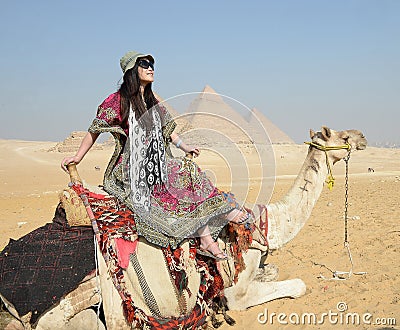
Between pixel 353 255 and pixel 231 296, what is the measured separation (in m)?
2.84

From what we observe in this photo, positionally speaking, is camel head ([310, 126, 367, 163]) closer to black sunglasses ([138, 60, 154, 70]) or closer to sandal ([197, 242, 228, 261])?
sandal ([197, 242, 228, 261])

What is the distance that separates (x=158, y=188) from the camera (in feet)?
14.3

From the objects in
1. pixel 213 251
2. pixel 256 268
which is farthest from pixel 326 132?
pixel 213 251

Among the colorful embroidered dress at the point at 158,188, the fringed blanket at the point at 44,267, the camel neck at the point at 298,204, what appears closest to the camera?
the fringed blanket at the point at 44,267

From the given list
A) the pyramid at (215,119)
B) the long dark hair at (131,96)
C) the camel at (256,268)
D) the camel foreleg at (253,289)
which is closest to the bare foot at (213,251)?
the camel at (256,268)

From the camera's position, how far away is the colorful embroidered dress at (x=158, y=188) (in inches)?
165

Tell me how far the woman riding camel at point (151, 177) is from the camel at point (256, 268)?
23 centimetres

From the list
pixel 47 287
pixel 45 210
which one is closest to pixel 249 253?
pixel 47 287

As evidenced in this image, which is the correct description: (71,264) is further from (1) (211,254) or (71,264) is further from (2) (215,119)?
(2) (215,119)

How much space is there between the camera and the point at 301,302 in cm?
541

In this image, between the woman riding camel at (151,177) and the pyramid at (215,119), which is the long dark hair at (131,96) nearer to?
the woman riding camel at (151,177)

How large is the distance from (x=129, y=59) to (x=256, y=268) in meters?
2.62

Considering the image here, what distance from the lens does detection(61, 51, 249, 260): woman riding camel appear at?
13.8 feet

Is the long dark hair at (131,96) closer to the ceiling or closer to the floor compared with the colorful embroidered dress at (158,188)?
closer to the ceiling
